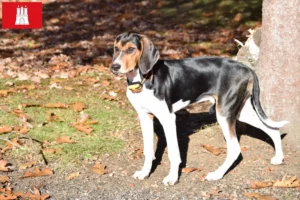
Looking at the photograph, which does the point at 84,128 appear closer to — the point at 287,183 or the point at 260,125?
the point at 260,125

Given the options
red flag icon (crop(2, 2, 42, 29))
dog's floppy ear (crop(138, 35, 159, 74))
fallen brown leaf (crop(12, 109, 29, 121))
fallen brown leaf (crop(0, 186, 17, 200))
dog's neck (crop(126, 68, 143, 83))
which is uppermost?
dog's floppy ear (crop(138, 35, 159, 74))

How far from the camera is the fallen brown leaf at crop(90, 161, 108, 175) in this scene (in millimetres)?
6355

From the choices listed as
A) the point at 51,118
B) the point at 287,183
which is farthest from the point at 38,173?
the point at 287,183

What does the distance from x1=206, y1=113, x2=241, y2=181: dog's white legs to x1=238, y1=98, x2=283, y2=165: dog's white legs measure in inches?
18.9

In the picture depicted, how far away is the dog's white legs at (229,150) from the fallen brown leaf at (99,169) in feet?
3.91

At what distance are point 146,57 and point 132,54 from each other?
6.0 inches

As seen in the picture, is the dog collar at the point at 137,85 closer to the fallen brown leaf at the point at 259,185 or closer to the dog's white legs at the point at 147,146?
the dog's white legs at the point at 147,146

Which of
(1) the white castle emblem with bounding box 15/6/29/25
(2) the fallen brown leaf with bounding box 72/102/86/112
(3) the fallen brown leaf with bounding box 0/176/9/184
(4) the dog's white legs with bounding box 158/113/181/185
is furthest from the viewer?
(1) the white castle emblem with bounding box 15/6/29/25

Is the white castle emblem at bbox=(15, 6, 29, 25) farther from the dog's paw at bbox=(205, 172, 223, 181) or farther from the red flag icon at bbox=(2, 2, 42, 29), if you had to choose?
the dog's paw at bbox=(205, 172, 223, 181)

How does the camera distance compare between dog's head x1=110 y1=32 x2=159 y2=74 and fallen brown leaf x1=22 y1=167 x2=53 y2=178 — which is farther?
fallen brown leaf x1=22 y1=167 x2=53 y2=178

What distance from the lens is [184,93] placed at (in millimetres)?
6176

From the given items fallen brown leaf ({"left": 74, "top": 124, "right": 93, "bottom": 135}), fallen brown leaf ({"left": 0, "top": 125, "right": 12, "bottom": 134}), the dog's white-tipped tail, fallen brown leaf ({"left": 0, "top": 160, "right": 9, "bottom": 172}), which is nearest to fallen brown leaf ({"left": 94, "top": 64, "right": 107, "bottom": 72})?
fallen brown leaf ({"left": 74, "top": 124, "right": 93, "bottom": 135})

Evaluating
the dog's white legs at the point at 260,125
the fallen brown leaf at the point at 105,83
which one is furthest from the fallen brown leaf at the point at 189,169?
the fallen brown leaf at the point at 105,83

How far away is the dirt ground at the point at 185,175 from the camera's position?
591cm
